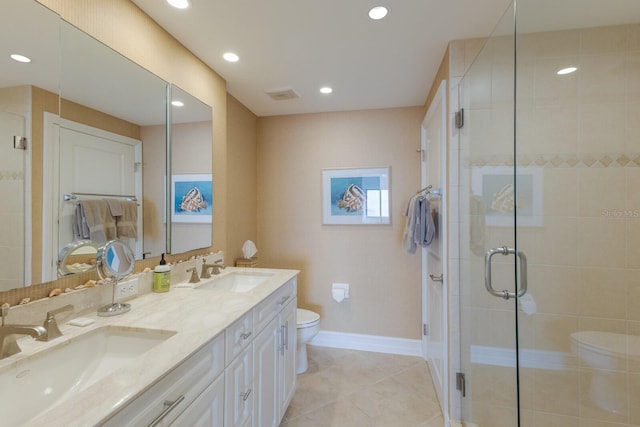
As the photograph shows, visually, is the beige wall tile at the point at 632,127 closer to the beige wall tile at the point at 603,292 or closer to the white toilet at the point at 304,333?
the beige wall tile at the point at 603,292

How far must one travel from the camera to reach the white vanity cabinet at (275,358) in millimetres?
1390

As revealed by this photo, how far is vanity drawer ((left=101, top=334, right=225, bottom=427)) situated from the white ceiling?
5.40 ft

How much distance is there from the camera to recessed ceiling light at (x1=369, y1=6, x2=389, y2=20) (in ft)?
4.66

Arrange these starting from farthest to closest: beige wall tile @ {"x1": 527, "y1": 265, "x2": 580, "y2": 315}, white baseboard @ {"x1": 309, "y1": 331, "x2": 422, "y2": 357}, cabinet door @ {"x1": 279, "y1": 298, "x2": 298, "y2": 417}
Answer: white baseboard @ {"x1": 309, "y1": 331, "x2": 422, "y2": 357}
cabinet door @ {"x1": 279, "y1": 298, "x2": 298, "y2": 417}
beige wall tile @ {"x1": 527, "y1": 265, "x2": 580, "y2": 315}

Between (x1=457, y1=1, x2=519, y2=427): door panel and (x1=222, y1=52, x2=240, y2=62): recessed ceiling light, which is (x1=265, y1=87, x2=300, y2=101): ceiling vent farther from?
(x1=457, y1=1, x2=519, y2=427): door panel

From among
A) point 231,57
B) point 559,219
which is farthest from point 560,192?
point 231,57

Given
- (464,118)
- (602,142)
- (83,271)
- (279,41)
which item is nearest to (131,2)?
(279,41)

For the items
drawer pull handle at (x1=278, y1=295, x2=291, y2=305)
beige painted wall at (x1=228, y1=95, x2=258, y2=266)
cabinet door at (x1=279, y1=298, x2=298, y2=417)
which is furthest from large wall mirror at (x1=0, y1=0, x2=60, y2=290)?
beige painted wall at (x1=228, y1=95, x2=258, y2=266)

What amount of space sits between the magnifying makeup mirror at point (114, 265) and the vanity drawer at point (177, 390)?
0.50m

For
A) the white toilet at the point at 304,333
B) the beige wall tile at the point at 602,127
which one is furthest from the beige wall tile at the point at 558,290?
the white toilet at the point at 304,333

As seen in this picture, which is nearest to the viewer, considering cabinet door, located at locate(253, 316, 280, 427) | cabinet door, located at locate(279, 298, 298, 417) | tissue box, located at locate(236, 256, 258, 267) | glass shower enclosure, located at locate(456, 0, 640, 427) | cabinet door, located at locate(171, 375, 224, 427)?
cabinet door, located at locate(171, 375, 224, 427)

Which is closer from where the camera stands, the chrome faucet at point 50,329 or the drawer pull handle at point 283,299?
the chrome faucet at point 50,329

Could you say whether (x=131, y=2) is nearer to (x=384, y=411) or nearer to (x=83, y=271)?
(x=83, y=271)

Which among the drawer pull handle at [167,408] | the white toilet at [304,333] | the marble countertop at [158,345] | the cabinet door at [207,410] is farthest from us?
the white toilet at [304,333]
